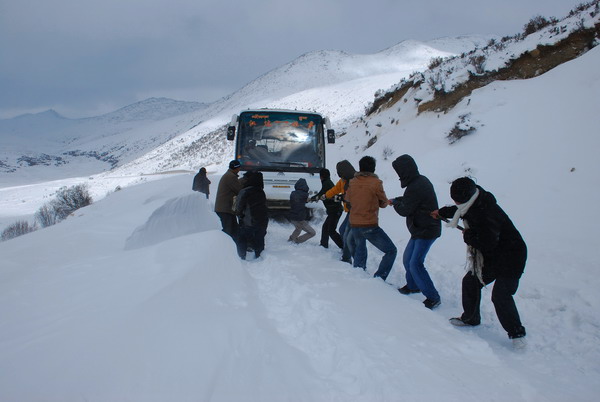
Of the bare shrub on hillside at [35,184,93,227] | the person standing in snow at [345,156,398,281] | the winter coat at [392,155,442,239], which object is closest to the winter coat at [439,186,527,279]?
the winter coat at [392,155,442,239]

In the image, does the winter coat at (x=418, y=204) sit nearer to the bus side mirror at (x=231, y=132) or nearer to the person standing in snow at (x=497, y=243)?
the person standing in snow at (x=497, y=243)

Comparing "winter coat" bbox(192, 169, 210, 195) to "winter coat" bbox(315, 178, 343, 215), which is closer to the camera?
"winter coat" bbox(315, 178, 343, 215)

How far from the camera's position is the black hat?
332 centimetres

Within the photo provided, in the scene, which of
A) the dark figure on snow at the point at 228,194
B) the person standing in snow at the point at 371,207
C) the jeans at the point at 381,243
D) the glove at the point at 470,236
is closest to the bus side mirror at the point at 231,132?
the dark figure on snow at the point at 228,194

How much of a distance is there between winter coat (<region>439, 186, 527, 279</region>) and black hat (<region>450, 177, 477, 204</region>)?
9 cm

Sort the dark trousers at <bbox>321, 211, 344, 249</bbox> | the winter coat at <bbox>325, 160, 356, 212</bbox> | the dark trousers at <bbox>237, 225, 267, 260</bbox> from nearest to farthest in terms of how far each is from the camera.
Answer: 1. the winter coat at <bbox>325, 160, 356, 212</bbox>
2. the dark trousers at <bbox>237, 225, 267, 260</bbox>
3. the dark trousers at <bbox>321, 211, 344, 249</bbox>

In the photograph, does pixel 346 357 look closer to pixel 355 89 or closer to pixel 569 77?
pixel 569 77

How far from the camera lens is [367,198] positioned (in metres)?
5.22

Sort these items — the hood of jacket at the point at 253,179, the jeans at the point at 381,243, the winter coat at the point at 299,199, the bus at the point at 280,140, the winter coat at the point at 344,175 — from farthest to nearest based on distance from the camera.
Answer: the bus at the point at 280,140
the winter coat at the point at 299,199
the hood of jacket at the point at 253,179
the winter coat at the point at 344,175
the jeans at the point at 381,243

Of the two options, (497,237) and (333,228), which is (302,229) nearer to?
(333,228)

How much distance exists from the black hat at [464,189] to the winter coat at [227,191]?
4.30 m

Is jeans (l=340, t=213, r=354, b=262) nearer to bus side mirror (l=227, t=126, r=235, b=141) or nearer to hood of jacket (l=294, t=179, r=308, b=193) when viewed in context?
hood of jacket (l=294, t=179, r=308, b=193)

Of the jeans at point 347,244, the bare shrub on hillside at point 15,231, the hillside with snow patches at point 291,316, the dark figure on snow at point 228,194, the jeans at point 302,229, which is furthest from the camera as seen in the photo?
the bare shrub on hillside at point 15,231

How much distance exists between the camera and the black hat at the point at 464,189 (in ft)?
10.9
